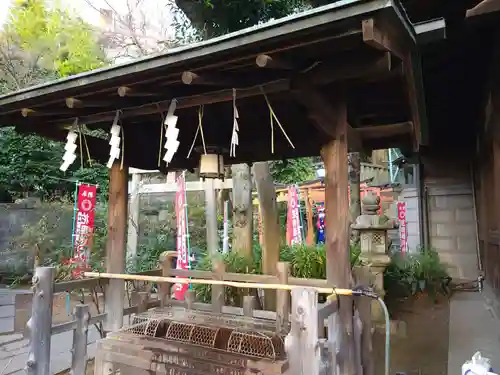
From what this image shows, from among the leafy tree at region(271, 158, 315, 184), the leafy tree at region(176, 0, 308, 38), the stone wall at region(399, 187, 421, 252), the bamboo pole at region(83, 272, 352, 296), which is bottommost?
the bamboo pole at region(83, 272, 352, 296)

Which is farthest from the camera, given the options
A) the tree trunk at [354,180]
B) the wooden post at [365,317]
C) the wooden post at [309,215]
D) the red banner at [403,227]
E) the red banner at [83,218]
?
the wooden post at [309,215]

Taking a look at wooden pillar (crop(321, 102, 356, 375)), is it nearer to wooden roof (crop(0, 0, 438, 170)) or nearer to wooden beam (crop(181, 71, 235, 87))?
wooden roof (crop(0, 0, 438, 170))

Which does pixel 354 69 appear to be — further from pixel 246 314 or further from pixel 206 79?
pixel 246 314

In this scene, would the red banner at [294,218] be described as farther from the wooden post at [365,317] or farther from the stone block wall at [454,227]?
the wooden post at [365,317]

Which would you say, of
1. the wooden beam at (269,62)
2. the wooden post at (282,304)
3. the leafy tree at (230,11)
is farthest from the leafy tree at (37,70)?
the wooden beam at (269,62)

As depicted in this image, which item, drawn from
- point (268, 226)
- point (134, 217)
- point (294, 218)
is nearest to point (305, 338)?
point (268, 226)

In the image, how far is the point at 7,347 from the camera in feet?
20.5

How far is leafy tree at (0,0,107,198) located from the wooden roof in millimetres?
9494

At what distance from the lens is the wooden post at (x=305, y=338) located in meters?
2.58

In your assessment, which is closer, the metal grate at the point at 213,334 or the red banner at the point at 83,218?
the metal grate at the point at 213,334

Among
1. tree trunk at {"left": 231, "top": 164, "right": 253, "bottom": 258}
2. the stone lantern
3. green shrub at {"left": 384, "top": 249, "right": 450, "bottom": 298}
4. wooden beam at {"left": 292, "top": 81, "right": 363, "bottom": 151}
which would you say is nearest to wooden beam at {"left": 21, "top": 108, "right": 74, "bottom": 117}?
wooden beam at {"left": 292, "top": 81, "right": 363, "bottom": 151}

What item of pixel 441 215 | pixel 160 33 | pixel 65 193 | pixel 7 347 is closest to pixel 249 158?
pixel 7 347

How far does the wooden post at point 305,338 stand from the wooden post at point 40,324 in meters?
2.61

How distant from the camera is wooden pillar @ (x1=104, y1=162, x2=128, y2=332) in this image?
4598 mm
